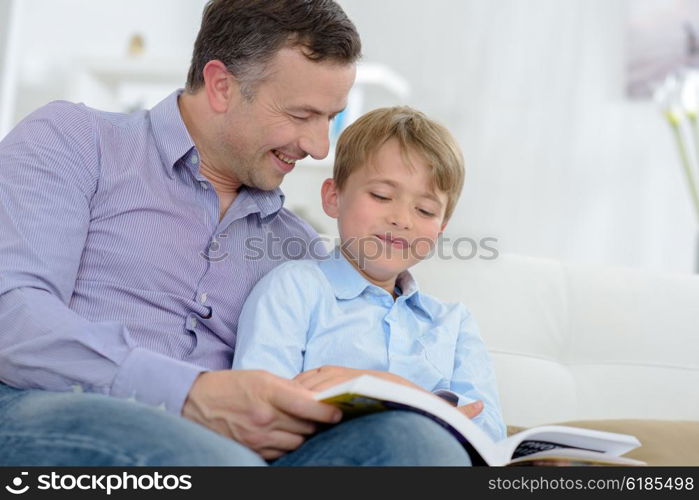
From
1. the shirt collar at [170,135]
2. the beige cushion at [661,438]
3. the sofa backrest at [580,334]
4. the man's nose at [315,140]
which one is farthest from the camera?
the sofa backrest at [580,334]

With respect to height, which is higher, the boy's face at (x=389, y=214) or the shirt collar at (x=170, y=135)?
the shirt collar at (x=170, y=135)

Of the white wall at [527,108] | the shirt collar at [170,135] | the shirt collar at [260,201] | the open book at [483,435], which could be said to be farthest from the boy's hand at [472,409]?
the white wall at [527,108]

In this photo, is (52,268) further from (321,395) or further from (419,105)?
(419,105)

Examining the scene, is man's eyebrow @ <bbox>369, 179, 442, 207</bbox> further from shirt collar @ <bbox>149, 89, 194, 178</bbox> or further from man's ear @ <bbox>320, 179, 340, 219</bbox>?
shirt collar @ <bbox>149, 89, 194, 178</bbox>

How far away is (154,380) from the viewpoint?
3.86 ft

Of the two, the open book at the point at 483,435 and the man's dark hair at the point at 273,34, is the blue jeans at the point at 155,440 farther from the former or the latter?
the man's dark hair at the point at 273,34

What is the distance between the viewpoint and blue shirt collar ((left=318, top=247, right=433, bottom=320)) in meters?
1.58

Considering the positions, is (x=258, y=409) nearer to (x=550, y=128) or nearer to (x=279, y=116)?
(x=279, y=116)

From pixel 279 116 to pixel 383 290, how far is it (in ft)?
1.28


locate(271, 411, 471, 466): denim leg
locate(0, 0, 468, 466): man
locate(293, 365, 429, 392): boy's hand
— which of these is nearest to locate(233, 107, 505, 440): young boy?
locate(0, 0, 468, 466): man

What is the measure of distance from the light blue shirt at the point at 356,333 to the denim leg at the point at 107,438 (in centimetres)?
36

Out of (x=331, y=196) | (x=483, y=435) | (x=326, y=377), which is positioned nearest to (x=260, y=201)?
(x=331, y=196)

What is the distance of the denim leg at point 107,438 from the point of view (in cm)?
96

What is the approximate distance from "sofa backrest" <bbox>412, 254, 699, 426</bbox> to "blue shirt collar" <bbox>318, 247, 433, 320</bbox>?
27 centimetres
